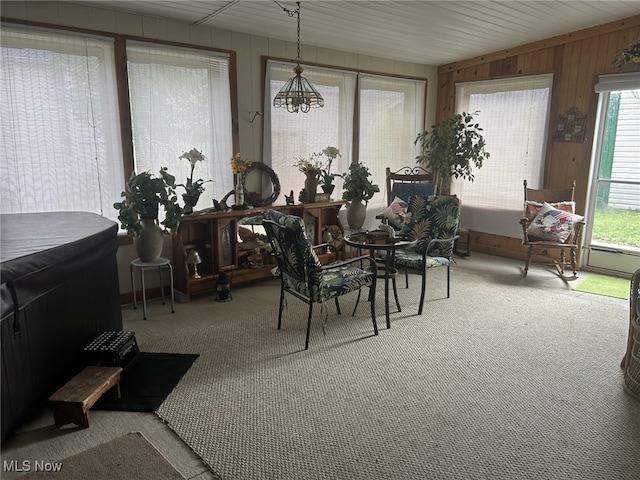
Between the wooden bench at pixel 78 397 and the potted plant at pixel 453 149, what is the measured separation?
4.66 m

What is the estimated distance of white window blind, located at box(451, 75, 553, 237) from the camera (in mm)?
5629

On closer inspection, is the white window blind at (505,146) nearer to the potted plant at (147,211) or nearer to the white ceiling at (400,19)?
the white ceiling at (400,19)

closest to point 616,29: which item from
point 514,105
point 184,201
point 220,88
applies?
point 514,105

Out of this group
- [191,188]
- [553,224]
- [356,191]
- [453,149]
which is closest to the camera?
[191,188]

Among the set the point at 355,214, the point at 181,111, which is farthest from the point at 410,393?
the point at 181,111

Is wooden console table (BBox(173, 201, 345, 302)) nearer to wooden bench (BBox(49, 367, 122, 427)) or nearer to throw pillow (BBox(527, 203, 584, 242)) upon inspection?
wooden bench (BBox(49, 367, 122, 427))

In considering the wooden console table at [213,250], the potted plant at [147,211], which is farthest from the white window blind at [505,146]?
the potted plant at [147,211]

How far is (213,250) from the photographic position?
435cm

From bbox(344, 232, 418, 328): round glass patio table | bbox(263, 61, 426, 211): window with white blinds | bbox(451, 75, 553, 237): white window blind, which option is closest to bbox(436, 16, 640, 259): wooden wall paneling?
bbox(451, 75, 553, 237): white window blind

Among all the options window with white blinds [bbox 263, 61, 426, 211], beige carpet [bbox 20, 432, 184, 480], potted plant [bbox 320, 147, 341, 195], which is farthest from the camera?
potted plant [bbox 320, 147, 341, 195]

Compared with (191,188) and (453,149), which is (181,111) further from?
(453,149)

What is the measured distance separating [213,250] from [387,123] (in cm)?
301

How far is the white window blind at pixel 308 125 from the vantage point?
16.0 ft

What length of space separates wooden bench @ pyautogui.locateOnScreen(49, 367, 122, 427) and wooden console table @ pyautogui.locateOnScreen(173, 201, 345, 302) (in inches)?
67.3
